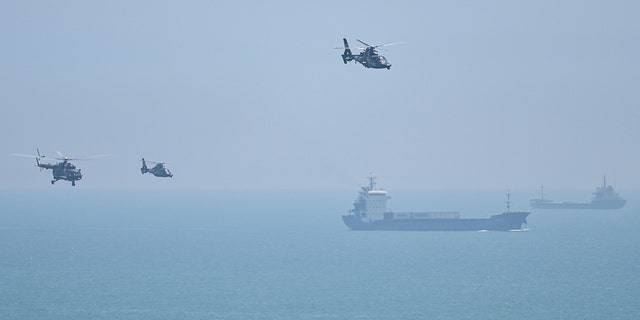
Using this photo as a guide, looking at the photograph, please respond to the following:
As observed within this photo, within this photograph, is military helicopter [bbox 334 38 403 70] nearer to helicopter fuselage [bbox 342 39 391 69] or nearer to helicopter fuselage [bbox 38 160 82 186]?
helicopter fuselage [bbox 342 39 391 69]

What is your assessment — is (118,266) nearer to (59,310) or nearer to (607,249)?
(59,310)

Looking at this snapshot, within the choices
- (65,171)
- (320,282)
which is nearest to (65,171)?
(65,171)

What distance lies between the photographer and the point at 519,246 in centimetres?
19788

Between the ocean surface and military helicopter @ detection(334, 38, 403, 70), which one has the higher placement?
military helicopter @ detection(334, 38, 403, 70)

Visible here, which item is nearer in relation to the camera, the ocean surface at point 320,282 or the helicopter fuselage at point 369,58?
the helicopter fuselage at point 369,58

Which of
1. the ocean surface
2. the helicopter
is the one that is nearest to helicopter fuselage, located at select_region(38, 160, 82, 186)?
the helicopter

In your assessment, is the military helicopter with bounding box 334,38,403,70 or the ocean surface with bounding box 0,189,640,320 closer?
the military helicopter with bounding box 334,38,403,70

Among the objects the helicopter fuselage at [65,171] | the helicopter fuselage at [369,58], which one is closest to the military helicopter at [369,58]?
the helicopter fuselage at [369,58]

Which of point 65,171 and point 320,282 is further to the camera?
point 320,282

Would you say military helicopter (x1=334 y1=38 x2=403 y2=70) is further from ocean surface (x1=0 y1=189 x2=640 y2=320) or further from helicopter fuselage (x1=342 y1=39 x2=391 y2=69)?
ocean surface (x1=0 y1=189 x2=640 y2=320)

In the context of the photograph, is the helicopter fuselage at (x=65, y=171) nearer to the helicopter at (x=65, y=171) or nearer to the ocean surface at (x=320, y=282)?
the helicopter at (x=65, y=171)

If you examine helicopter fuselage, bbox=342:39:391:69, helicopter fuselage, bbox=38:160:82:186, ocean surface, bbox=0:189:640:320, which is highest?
helicopter fuselage, bbox=342:39:391:69

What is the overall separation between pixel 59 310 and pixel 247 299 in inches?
826

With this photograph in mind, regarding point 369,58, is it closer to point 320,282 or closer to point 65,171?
point 65,171
